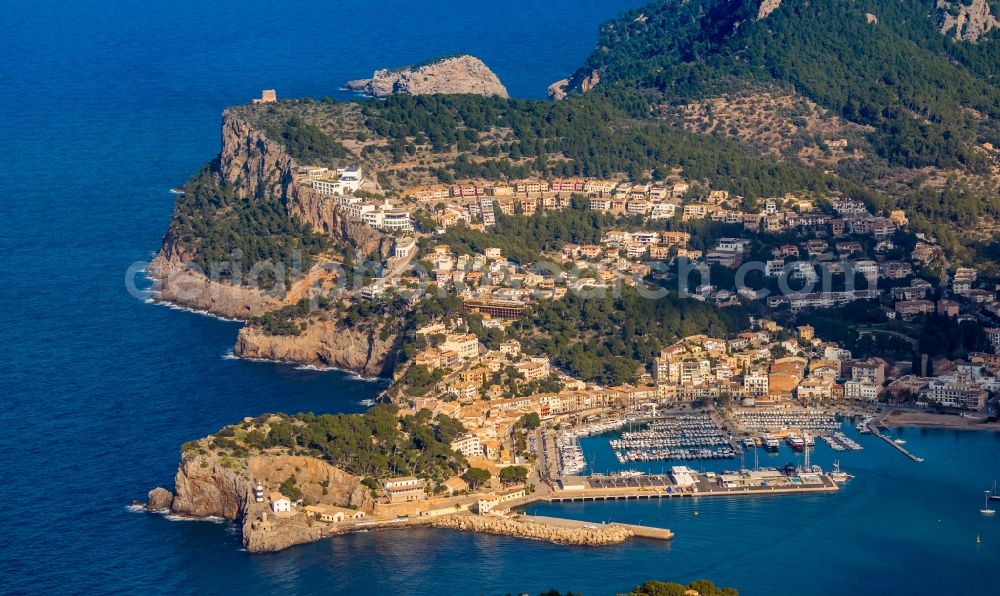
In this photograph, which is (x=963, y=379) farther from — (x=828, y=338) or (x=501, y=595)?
(x=501, y=595)

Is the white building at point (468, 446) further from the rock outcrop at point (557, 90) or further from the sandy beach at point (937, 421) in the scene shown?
the rock outcrop at point (557, 90)

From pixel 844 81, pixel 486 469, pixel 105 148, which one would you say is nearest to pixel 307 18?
pixel 105 148

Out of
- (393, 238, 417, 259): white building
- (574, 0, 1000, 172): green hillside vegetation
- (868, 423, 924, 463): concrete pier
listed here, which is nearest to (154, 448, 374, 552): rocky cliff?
(868, 423, 924, 463): concrete pier

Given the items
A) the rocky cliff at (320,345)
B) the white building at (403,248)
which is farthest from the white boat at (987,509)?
the white building at (403,248)

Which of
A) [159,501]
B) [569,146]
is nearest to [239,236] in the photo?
[569,146]

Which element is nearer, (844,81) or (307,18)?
(844,81)
